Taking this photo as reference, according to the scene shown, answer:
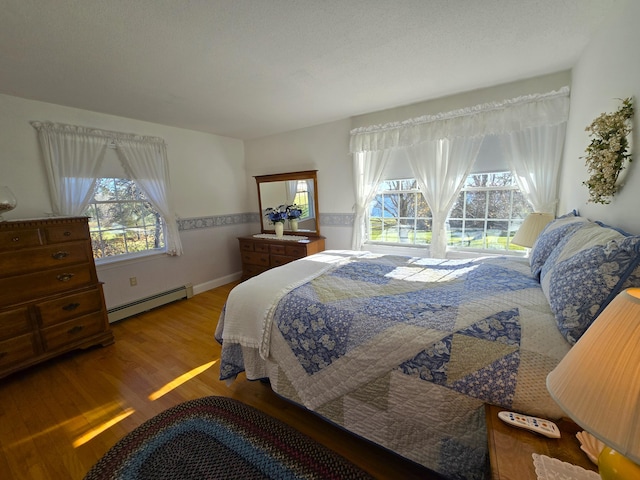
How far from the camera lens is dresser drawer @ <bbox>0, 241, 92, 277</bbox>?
195 centimetres

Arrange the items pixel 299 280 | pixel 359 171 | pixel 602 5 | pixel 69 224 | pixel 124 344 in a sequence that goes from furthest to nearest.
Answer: pixel 359 171, pixel 124 344, pixel 69 224, pixel 299 280, pixel 602 5

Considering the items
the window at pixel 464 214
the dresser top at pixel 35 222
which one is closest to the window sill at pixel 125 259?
the dresser top at pixel 35 222

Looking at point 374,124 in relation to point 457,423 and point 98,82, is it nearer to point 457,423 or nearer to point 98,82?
point 98,82

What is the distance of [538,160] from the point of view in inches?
96.4

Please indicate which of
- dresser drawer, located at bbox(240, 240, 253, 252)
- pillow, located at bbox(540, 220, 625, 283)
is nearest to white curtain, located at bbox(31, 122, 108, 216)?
dresser drawer, located at bbox(240, 240, 253, 252)

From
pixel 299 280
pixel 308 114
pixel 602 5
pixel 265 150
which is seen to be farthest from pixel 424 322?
pixel 265 150

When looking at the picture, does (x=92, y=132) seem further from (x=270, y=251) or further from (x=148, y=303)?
(x=270, y=251)

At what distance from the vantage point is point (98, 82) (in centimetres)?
209

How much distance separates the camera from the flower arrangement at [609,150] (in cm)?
125

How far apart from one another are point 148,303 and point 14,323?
1.24 m

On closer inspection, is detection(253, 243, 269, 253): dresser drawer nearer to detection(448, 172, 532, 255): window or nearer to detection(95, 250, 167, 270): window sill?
detection(95, 250, 167, 270): window sill

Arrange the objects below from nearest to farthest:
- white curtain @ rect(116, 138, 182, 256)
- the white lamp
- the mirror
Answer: the white lamp → white curtain @ rect(116, 138, 182, 256) → the mirror

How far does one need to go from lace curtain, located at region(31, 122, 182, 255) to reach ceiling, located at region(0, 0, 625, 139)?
32 cm

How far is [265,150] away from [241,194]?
86 cm
